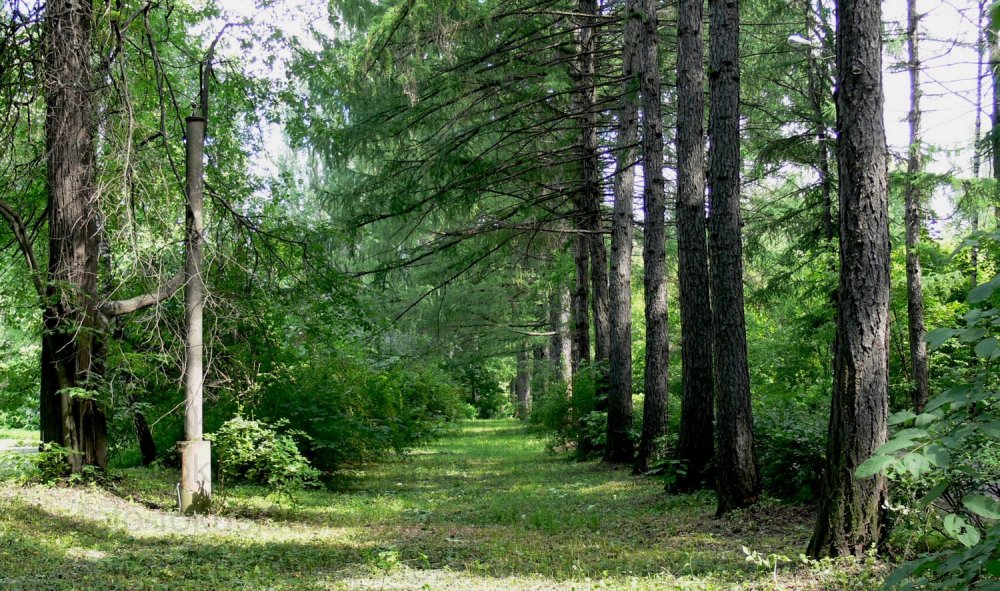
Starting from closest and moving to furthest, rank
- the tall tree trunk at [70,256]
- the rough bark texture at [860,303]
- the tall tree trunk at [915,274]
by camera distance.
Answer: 1. the rough bark texture at [860,303]
2. the tall tree trunk at [70,256]
3. the tall tree trunk at [915,274]

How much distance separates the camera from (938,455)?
2.36 m

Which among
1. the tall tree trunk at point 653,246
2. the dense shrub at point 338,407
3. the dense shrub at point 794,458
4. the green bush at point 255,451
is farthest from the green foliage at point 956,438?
the tall tree trunk at point 653,246

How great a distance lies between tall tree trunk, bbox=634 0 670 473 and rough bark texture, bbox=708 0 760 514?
330 centimetres

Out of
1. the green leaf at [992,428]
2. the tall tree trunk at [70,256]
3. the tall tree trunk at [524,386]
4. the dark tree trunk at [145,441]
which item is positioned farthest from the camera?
the tall tree trunk at [524,386]

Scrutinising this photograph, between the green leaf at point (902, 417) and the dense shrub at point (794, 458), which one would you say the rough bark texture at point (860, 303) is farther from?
the dense shrub at point (794, 458)

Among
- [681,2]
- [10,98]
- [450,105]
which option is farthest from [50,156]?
[681,2]

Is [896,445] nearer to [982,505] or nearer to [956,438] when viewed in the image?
[956,438]

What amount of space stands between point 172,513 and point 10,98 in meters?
4.68

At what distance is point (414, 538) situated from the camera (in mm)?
7914

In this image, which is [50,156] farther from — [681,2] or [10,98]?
[681,2]

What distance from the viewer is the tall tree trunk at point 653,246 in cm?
1191

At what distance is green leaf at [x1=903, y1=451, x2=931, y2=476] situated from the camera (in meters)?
2.35

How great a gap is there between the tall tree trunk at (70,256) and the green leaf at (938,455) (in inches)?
323

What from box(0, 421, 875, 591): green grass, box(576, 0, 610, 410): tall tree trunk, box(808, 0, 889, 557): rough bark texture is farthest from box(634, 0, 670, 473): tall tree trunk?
box(808, 0, 889, 557): rough bark texture
